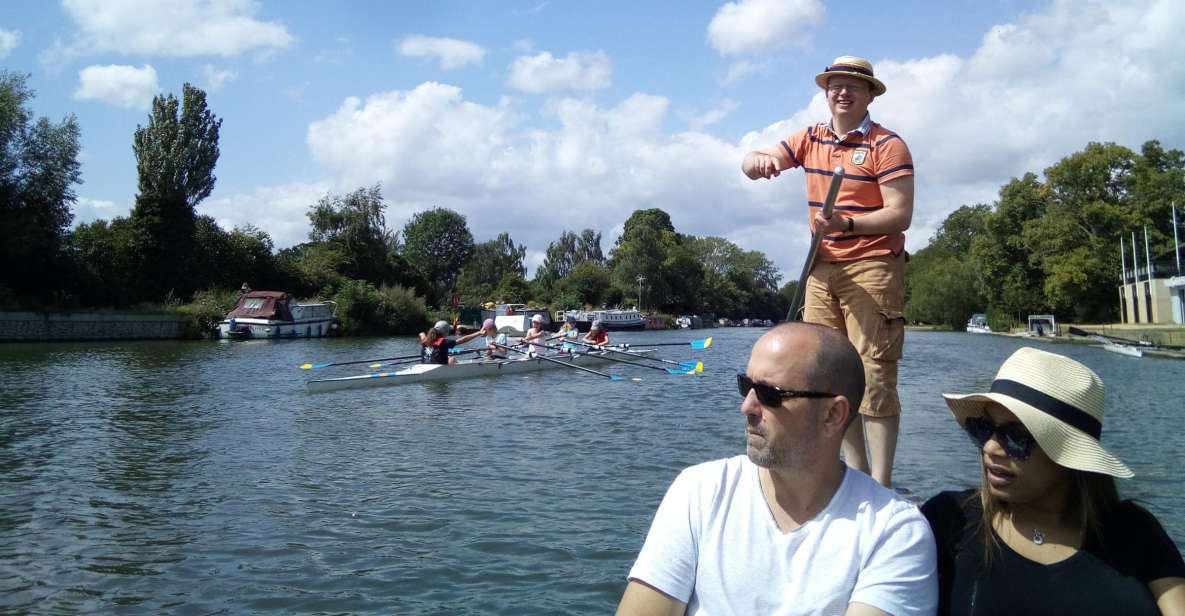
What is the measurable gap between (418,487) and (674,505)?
5.26 meters

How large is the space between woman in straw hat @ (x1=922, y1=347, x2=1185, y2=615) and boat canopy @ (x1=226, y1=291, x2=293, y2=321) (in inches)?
1653

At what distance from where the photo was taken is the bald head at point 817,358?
236 cm

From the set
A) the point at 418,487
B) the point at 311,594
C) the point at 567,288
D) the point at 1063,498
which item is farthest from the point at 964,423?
the point at 567,288

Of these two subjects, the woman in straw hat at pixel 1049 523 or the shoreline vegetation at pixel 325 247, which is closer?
the woman in straw hat at pixel 1049 523

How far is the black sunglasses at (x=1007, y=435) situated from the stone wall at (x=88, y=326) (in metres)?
39.0

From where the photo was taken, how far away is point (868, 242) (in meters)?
4.07

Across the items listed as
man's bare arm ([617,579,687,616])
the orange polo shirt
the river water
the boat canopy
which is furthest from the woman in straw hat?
the boat canopy

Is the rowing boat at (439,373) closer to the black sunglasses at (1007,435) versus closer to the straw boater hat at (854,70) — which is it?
the straw boater hat at (854,70)

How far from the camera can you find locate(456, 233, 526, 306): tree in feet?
264

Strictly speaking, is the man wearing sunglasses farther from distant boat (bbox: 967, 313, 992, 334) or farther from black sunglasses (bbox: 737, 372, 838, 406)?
distant boat (bbox: 967, 313, 992, 334)

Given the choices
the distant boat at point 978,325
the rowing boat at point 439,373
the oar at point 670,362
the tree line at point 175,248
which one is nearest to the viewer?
the rowing boat at point 439,373

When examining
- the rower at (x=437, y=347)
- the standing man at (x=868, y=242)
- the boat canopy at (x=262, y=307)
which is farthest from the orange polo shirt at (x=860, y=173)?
the boat canopy at (x=262, y=307)

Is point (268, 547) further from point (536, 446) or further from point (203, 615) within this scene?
point (536, 446)

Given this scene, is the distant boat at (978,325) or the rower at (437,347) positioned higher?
the rower at (437,347)
